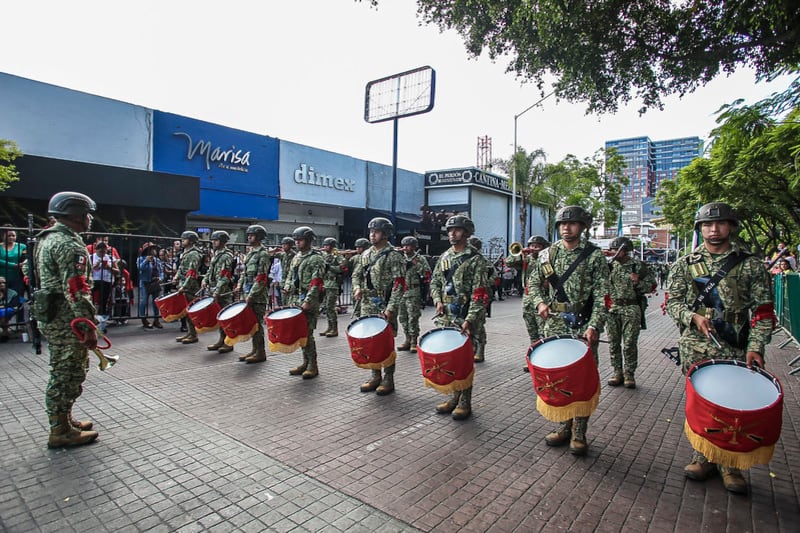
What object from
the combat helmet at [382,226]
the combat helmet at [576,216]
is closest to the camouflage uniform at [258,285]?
the combat helmet at [382,226]

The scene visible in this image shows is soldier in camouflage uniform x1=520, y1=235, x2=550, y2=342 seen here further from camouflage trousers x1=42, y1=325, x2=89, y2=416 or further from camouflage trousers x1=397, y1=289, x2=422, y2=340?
camouflage trousers x1=42, y1=325, x2=89, y2=416

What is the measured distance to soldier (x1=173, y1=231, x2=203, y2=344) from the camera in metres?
8.98

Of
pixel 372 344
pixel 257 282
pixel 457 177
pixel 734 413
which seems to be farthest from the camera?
pixel 457 177

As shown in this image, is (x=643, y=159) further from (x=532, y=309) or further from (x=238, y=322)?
(x=238, y=322)

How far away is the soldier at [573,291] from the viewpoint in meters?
4.30

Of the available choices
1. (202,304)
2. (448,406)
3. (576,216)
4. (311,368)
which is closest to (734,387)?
(576,216)

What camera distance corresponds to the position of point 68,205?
415 centimetres

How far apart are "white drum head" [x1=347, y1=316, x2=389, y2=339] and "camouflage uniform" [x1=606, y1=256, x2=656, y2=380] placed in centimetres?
338

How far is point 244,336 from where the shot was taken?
716 centimetres

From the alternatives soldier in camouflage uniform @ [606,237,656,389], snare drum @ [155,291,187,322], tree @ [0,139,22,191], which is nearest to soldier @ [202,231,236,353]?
snare drum @ [155,291,187,322]

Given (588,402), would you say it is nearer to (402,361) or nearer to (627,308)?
(627,308)

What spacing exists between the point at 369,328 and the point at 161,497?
9.37 ft

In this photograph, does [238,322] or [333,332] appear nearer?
[238,322]

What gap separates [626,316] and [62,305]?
673 cm
